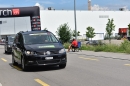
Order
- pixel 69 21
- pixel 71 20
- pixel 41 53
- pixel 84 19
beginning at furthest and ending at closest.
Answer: pixel 84 19 → pixel 71 20 → pixel 69 21 → pixel 41 53

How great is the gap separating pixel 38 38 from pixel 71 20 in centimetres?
8295

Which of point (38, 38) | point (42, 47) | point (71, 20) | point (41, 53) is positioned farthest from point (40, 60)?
point (71, 20)

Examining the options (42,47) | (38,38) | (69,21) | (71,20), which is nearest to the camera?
(42,47)

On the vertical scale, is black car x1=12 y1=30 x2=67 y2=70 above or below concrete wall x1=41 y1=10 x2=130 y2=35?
below

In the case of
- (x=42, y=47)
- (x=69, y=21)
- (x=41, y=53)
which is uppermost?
(x=69, y=21)

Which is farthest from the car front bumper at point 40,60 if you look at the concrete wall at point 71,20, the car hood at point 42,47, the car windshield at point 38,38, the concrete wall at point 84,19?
the concrete wall at point 84,19

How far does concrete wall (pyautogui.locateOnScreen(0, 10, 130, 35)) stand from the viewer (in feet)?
286

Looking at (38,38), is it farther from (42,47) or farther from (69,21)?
(69,21)

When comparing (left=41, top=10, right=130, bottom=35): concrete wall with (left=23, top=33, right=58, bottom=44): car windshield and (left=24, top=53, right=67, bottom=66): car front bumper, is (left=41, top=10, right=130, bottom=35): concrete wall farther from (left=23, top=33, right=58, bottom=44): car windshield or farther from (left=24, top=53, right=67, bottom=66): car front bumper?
(left=24, top=53, right=67, bottom=66): car front bumper

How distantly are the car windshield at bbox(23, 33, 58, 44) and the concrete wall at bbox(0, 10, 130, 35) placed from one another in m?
74.4

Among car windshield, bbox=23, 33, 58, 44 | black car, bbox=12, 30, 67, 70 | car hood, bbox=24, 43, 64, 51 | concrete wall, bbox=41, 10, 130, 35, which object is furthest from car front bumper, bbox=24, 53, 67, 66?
concrete wall, bbox=41, 10, 130, 35

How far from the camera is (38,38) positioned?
40.9ft

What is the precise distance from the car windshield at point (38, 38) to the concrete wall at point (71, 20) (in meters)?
74.4

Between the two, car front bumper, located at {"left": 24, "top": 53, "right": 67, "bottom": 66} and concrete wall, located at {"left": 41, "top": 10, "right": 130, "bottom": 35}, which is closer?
car front bumper, located at {"left": 24, "top": 53, "right": 67, "bottom": 66}
